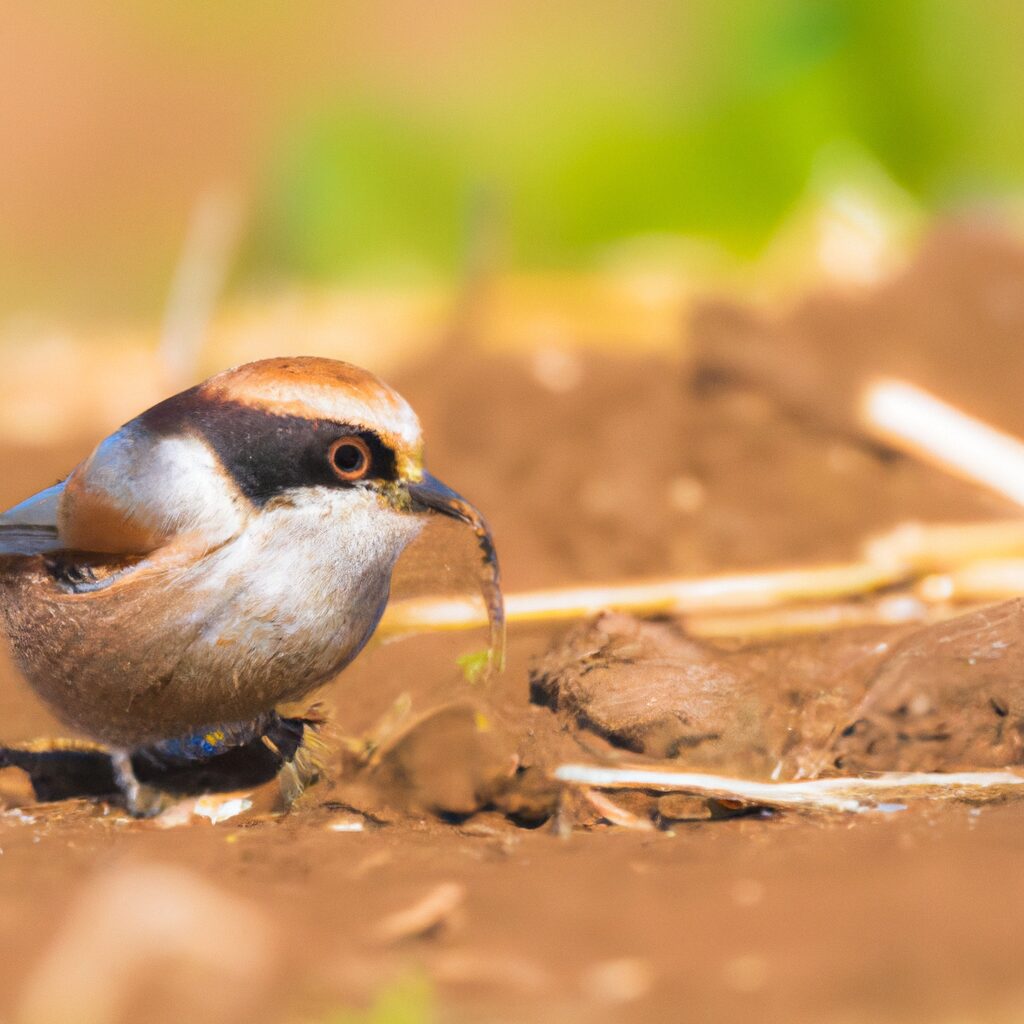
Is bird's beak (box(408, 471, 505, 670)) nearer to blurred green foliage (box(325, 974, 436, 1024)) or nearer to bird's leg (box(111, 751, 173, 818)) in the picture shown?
bird's leg (box(111, 751, 173, 818))

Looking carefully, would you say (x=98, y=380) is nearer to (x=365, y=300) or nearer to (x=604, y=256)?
(x=365, y=300)

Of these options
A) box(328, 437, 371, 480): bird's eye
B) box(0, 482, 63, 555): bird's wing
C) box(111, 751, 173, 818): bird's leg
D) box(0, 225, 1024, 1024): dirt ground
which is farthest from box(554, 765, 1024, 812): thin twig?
box(0, 482, 63, 555): bird's wing

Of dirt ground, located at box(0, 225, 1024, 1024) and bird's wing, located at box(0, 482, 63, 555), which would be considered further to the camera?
bird's wing, located at box(0, 482, 63, 555)

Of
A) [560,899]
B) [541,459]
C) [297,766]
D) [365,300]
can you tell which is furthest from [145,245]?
[560,899]

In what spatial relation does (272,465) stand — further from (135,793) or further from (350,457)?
(135,793)

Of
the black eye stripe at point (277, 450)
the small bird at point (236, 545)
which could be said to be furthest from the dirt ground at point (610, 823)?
the black eye stripe at point (277, 450)

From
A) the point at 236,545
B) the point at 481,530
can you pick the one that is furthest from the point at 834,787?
the point at 236,545
